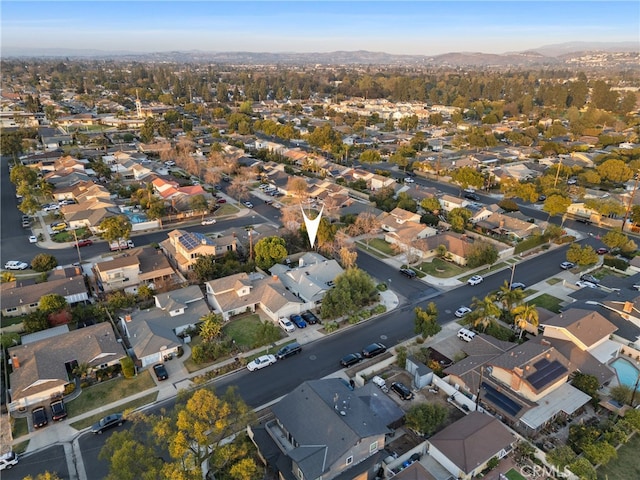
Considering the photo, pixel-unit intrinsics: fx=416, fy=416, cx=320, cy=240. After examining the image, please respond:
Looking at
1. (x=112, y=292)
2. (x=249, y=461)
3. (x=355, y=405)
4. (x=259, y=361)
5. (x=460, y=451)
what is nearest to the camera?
(x=249, y=461)

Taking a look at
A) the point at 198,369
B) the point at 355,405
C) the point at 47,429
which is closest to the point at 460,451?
the point at 355,405

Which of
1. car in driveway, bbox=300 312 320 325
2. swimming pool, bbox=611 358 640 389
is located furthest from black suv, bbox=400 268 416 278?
swimming pool, bbox=611 358 640 389

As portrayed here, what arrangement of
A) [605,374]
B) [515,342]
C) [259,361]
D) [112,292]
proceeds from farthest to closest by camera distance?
[112,292] → [515,342] → [259,361] → [605,374]

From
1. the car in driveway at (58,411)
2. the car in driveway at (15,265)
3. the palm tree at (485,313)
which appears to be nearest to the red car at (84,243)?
the car in driveway at (15,265)

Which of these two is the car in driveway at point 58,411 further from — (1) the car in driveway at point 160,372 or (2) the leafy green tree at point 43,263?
(2) the leafy green tree at point 43,263

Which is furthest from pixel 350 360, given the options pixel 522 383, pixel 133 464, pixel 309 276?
pixel 133 464

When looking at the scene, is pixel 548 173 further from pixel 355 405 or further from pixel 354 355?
pixel 355 405

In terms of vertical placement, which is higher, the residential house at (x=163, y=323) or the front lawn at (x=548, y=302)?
Answer: the residential house at (x=163, y=323)
